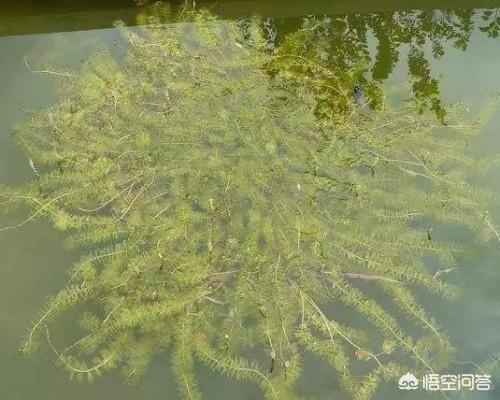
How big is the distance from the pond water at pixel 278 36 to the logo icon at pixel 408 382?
30 mm

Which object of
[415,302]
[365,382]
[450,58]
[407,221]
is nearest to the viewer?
[365,382]

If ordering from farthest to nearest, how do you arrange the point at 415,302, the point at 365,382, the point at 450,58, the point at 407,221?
the point at 450,58, the point at 407,221, the point at 415,302, the point at 365,382

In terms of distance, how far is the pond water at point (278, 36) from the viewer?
2.15m

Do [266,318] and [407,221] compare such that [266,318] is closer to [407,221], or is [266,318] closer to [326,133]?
[407,221]

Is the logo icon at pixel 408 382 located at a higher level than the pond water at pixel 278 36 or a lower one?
lower

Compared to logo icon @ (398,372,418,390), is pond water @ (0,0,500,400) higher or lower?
higher

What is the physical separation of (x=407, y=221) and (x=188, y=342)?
0.97 meters

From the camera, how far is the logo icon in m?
2.13

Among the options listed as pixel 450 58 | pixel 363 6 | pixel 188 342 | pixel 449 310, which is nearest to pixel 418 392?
pixel 449 310

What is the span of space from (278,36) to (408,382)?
5.67 feet

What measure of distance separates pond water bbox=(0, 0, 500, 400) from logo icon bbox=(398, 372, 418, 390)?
0.03m

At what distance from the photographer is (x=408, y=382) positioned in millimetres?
2129

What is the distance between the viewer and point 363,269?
2.32 m

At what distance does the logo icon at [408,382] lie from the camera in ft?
6.98
